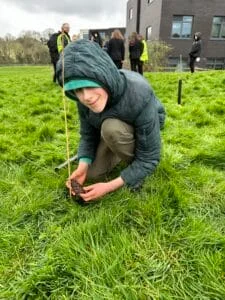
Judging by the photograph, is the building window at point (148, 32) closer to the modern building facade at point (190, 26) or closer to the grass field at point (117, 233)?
the modern building facade at point (190, 26)

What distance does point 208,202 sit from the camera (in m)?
2.05

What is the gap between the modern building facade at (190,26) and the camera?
19.0 m


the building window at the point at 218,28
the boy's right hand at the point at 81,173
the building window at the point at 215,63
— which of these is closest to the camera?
the boy's right hand at the point at 81,173

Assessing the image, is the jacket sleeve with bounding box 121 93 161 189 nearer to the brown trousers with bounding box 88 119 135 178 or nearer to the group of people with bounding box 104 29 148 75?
the brown trousers with bounding box 88 119 135 178

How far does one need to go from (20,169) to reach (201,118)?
8.17 ft

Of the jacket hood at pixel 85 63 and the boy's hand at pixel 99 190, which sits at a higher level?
the jacket hood at pixel 85 63

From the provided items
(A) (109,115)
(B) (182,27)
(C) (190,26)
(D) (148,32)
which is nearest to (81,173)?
(A) (109,115)

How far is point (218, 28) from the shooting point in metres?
19.9

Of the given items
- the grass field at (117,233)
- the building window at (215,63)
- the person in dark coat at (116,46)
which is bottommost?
the building window at (215,63)

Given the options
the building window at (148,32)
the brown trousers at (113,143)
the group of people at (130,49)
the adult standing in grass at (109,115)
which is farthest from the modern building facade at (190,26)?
the adult standing in grass at (109,115)

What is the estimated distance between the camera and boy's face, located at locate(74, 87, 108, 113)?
1.48 meters

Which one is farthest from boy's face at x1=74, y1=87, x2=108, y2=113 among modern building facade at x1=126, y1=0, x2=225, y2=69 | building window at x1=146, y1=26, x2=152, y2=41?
building window at x1=146, y1=26, x2=152, y2=41

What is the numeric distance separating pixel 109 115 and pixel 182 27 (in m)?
20.0

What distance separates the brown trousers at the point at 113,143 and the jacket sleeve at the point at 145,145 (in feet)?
0.19
